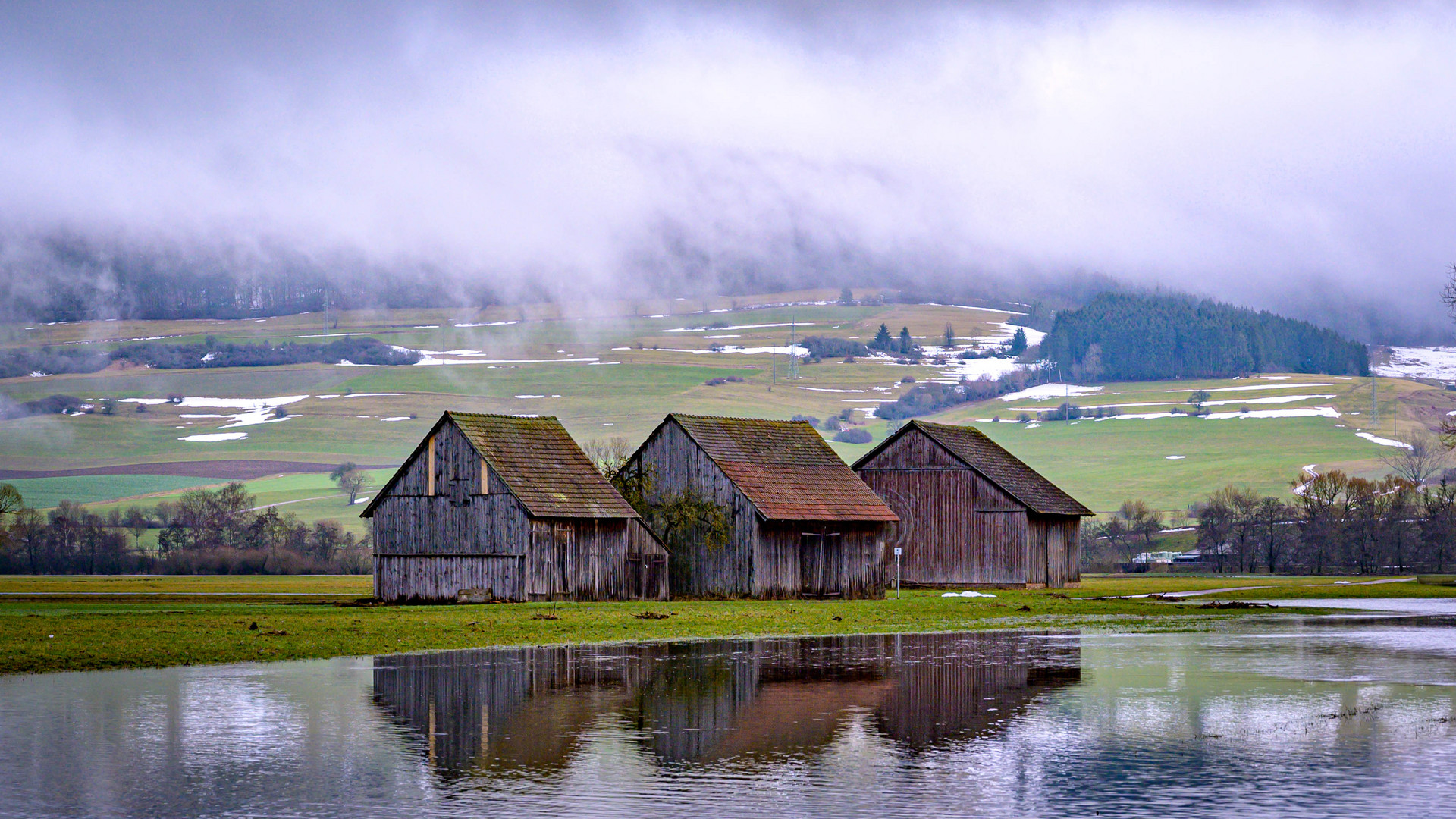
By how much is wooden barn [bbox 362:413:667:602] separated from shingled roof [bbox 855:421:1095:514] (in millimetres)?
19580

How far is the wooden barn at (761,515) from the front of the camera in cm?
6535

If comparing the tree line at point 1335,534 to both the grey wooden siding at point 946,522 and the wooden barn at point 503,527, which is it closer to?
the grey wooden siding at point 946,522

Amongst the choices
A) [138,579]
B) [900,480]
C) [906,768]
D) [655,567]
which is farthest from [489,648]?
[138,579]

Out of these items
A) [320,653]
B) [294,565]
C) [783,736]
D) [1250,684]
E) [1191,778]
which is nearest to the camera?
[1191,778]

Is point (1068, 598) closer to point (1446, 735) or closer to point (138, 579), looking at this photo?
point (1446, 735)

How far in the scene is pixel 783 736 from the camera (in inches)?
776

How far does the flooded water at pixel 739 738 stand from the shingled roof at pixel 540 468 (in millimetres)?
27791

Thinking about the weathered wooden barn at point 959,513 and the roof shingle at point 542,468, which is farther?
the weathered wooden barn at point 959,513

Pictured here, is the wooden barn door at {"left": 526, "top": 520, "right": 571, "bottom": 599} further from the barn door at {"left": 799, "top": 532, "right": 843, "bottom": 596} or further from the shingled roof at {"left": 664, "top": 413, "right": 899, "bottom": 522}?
the barn door at {"left": 799, "top": 532, "right": 843, "bottom": 596}

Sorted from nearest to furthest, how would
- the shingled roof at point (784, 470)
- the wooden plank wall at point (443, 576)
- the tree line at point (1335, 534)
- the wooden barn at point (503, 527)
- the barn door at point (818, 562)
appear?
the wooden plank wall at point (443, 576), the wooden barn at point (503, 527), the shingled roof at point (784, 470), the barn door at point (818, 562), the tree line at point (1335, 534)

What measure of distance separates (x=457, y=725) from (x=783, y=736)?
14.4 feet

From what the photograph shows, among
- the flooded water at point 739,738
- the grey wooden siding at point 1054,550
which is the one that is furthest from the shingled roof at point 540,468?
the flooded water at point 739,738

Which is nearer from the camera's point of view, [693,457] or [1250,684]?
A: [1250,684]

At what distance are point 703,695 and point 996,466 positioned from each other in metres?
59.0
